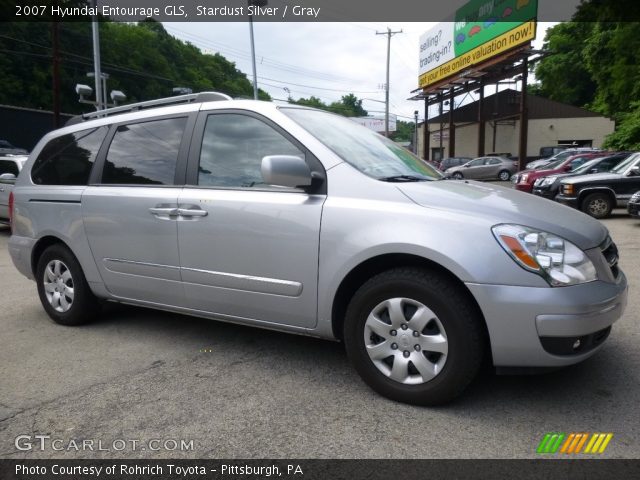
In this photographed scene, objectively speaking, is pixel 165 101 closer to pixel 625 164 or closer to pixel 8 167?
pixel 8 167

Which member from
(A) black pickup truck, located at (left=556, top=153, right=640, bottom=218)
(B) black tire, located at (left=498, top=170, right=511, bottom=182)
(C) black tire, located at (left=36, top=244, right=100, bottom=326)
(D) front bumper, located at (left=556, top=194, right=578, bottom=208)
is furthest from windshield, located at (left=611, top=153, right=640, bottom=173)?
(B) black tire, located at (left=498, top=170, right=511, bottom=182)

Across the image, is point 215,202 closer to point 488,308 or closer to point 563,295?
point 488,308

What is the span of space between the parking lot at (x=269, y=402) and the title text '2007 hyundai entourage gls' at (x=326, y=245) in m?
0.29

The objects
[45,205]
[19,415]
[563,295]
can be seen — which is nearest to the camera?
[563,295]

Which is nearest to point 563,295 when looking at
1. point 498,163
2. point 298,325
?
point 298,325

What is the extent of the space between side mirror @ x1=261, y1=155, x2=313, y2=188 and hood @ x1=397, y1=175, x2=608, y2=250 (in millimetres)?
570

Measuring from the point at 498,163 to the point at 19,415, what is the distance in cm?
2885

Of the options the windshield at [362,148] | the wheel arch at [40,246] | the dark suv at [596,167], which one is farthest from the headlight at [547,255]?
the dark suv at [596,167]

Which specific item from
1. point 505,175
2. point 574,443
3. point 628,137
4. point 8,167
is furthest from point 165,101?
point 505,175

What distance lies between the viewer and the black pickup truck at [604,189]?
11.3 metres

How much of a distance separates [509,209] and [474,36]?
30.4 metres

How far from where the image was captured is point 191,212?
3.41 metres

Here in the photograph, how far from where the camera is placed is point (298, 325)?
3.15 metres

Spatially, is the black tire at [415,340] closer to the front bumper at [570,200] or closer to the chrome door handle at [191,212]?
the chrome door handle at [191,212]
